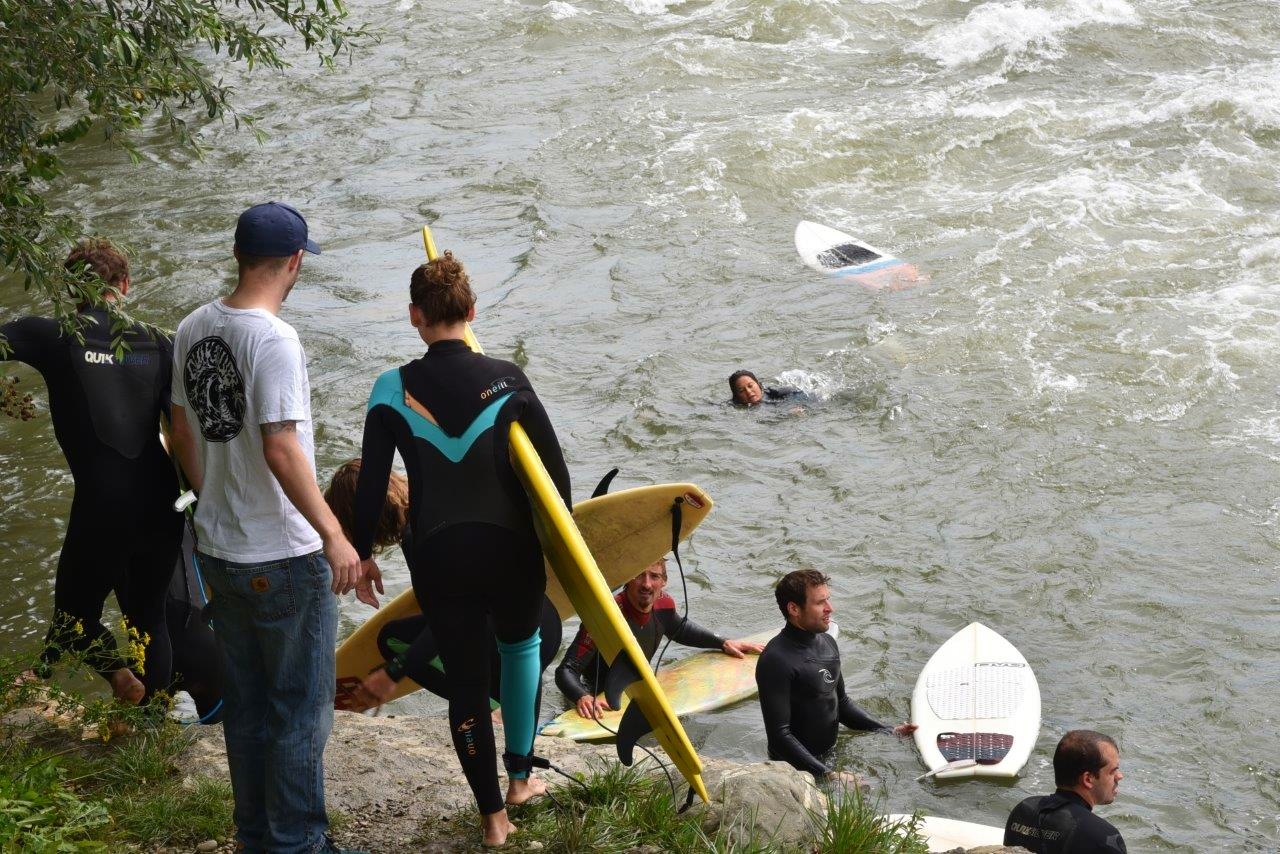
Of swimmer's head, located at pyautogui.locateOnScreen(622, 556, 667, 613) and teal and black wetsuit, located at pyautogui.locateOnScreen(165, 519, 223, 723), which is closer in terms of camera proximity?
teal and black wetsuit, located at pyautogui.locateOnScreen(165, 519, 223, 723)

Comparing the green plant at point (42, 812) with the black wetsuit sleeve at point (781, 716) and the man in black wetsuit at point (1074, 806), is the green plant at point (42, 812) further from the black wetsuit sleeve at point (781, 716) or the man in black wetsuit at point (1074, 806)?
the man in black wetsuit at point (1074, 806)

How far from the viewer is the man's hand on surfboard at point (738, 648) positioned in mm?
6664

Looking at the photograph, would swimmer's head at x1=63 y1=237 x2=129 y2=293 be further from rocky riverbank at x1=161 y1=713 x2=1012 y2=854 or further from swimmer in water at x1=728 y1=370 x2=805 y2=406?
swimmer in water at x1=728 y1=370 x2=805 y2=406

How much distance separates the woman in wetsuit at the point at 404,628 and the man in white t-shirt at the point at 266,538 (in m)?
0.33

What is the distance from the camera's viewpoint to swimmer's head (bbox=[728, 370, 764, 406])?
970 cm

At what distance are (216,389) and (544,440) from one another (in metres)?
0.88

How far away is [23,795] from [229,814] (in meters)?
0.69

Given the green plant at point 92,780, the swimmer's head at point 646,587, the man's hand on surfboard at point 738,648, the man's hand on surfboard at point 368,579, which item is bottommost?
the man's hand on surfboard at point 738,648

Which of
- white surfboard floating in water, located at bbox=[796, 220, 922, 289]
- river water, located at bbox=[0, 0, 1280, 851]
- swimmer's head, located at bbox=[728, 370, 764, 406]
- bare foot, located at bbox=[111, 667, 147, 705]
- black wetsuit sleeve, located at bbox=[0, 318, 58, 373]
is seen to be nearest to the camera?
black wetsuit sleeve, located at bbox=[0, 318, 58, 373]

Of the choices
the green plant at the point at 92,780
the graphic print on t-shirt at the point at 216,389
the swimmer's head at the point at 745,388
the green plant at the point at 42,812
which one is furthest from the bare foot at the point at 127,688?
the swimmer's head at the point at 745,388

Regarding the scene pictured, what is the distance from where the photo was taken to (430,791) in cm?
436

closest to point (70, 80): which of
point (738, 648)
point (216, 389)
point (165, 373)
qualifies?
point (165, 373)

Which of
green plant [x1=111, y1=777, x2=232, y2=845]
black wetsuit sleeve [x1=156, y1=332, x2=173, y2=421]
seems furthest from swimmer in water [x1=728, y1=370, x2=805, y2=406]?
green plant [x1=111, y1=777, x2=232, y2=845]

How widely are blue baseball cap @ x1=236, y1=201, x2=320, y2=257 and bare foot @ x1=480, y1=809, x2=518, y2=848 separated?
64.9 inches
